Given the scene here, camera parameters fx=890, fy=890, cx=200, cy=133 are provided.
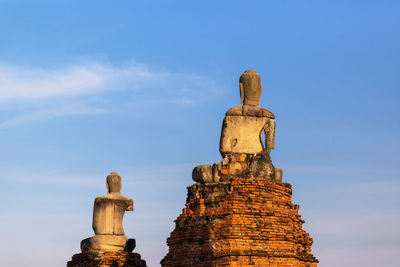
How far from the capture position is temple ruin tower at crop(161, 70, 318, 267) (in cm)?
1955

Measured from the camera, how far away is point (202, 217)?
20.4m

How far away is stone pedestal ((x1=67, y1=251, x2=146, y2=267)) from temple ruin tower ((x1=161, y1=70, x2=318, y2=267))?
4304 mm

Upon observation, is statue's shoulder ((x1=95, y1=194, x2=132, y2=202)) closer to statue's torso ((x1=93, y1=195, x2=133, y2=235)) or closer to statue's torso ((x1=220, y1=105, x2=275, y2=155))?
statue's torso ((x1=93, y1=195, x2=133, y2=235))

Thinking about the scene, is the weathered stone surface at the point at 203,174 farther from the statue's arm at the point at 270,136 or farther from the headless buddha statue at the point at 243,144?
the statue's arm at the point at 270,136

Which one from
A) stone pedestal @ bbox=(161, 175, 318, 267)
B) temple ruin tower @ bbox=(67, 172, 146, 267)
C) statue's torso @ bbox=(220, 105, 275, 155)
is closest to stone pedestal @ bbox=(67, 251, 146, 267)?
temple ruin tower @ bbox=(67, 172, 146, 267)

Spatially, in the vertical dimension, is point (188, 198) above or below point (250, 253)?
above

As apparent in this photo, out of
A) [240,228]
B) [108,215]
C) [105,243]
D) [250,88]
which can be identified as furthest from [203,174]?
[105,243]

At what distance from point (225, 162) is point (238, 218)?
164 centimetres

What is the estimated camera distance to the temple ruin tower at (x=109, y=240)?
989 inches

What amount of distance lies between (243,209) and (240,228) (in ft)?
1.54

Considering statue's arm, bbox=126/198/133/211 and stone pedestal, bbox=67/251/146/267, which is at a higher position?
statue's arm, bbox=126/198/133/211

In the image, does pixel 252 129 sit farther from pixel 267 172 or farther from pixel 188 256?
pixel 188 256

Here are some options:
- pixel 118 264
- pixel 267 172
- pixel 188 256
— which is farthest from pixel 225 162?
pixel 118 264

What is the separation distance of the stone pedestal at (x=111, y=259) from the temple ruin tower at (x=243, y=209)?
4.30 metres
